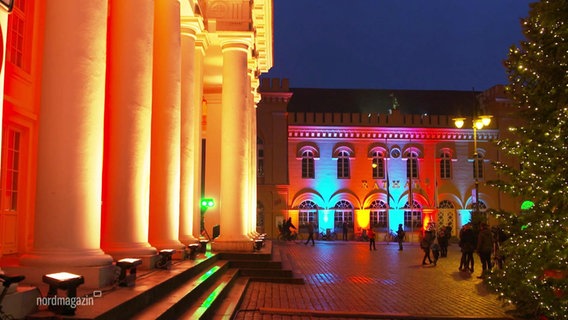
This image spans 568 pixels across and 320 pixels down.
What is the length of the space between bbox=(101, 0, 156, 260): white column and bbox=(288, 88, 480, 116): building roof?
4604cm

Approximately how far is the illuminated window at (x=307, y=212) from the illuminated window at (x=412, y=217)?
25.2 ft

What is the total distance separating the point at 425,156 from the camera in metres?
52.7

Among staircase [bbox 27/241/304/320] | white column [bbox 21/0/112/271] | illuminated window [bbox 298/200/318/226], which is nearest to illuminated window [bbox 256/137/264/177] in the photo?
illuminated window [bbox 298/200/318/226]

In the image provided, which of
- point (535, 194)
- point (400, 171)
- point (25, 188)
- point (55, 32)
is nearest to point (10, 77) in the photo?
point (25, 188)

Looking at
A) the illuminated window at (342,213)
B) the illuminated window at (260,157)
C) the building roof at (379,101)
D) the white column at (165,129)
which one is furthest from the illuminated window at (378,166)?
the white column at (165,129)

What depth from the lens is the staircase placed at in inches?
256

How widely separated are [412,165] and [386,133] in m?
3.57

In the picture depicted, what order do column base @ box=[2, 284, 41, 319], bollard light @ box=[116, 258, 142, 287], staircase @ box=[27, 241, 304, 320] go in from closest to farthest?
1. column base @ box=[2, 284, 41, 319]
2. staircase @ box=[27, 241, 304, 320]
3. bollard light @ box=[116, 258, 142, 287]

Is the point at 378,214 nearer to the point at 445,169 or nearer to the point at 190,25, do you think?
the point at 445,169

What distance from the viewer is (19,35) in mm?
11734

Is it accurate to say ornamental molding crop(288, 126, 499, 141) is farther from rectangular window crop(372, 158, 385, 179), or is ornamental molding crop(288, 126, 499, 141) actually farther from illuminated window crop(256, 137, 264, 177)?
illuminated window crop(256, 137, 264, 177)

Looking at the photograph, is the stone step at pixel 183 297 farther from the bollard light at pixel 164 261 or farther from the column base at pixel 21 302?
the column base at pixel 21 302

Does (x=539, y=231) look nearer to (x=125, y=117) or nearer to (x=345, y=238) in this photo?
(x=125, y=117)

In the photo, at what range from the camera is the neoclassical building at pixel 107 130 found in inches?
286
